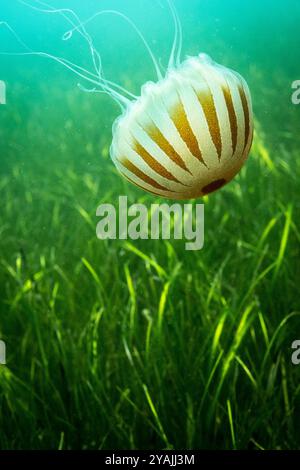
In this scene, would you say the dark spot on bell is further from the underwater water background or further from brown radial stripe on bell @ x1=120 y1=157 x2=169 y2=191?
the underwater water background

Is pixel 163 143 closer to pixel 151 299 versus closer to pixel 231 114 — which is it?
pixel 231 114

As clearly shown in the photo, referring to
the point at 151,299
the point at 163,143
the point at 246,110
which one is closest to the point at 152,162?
the point at 163,143

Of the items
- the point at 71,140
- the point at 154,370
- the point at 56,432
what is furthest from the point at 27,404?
the point at 71,140

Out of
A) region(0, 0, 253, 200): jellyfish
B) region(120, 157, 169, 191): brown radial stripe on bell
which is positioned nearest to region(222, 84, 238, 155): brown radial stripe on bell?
region(0, 0, 253, 200): jellyfish

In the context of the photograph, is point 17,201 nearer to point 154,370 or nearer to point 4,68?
point 4,68

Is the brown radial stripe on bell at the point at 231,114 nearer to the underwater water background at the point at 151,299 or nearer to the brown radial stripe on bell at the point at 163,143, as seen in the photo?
the brown radial stripe on bell at the point at 163,143

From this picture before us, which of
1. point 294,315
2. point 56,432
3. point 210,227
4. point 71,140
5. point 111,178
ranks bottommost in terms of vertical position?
point 56,432
